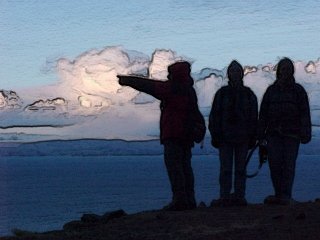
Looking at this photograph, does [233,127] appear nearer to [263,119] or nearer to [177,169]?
[263,119]

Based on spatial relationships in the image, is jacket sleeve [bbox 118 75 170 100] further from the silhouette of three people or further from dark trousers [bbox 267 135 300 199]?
dark trousers [bbox 267 135 300 199]

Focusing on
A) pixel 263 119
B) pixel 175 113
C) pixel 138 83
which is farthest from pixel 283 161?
pixel 138 83

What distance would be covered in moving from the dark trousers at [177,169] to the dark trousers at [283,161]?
4.21ft

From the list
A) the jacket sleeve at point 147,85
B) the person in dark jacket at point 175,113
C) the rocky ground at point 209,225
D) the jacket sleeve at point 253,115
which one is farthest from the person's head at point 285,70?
the rocky ground at point 209,225

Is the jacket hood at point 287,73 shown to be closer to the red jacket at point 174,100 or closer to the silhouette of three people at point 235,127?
the silhouette of three people at point 235,127

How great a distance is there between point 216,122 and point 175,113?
73 centimetres

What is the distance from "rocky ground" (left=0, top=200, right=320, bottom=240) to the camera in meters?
9.89

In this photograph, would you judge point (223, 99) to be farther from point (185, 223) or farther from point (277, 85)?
point (185, 223)

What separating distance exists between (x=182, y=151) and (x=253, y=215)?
1638mm

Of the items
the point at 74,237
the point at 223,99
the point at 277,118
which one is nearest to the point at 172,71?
the point at 223,99

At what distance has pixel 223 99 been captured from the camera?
1234cm

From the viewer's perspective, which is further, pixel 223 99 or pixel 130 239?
pixel 223 99

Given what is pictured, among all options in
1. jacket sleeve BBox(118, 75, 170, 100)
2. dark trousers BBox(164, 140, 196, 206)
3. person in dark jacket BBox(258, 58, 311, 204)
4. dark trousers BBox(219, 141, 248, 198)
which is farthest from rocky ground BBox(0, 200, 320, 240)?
jacket sleeve BBox(118, 75, 170, 100)

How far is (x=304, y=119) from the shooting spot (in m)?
12.4
